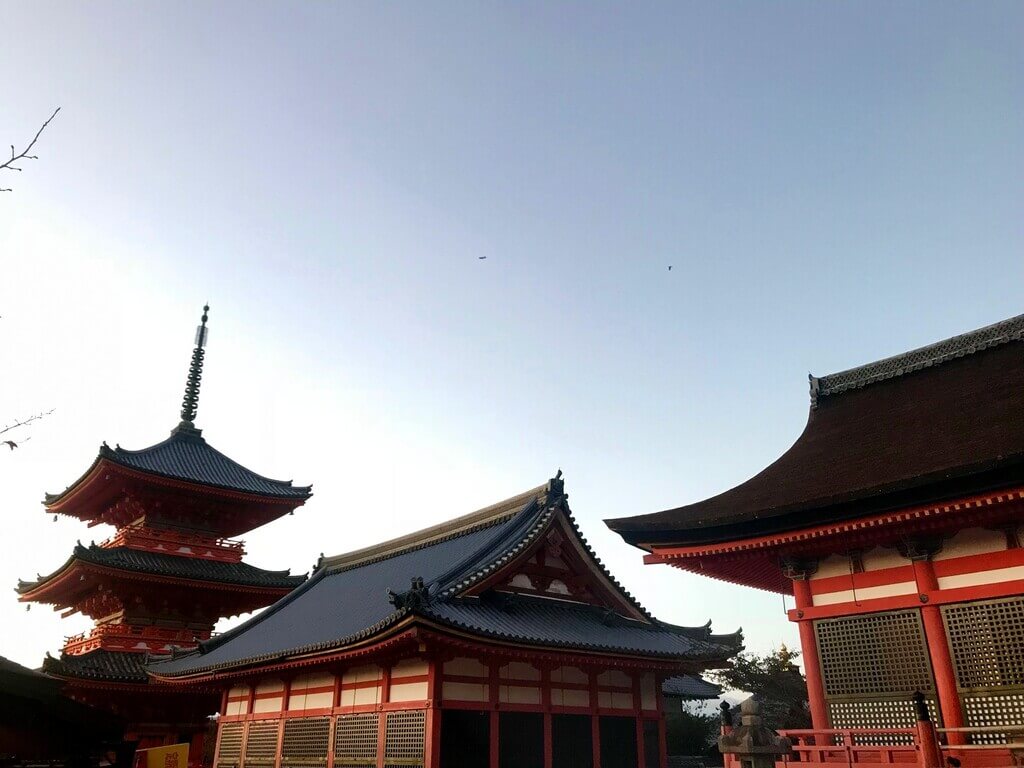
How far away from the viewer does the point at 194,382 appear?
42.5 m

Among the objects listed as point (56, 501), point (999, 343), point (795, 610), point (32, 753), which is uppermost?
point (56, 501)

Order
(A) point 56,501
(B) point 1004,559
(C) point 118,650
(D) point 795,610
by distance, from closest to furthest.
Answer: (B) point 1004,559 < (D) point 795,610 < (C) point 118,650 < (A) point 56,501

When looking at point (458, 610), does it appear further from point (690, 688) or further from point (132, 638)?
point (690, 688)

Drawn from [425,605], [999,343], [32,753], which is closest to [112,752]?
[32,753]

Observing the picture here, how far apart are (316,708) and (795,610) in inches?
520

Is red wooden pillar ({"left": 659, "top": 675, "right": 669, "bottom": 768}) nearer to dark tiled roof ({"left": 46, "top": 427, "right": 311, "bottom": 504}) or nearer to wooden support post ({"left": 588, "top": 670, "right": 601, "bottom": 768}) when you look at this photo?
wooden support post ({"left": 588, "top": 670, "right": 601, "bottom": 768})

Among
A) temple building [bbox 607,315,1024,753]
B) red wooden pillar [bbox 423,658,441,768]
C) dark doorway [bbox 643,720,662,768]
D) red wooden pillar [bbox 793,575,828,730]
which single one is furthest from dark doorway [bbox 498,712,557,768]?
red wooden pillar [bbox 793,575,828,730]

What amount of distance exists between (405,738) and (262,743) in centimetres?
763

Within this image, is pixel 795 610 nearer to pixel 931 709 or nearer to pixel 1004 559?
pixel 931 709

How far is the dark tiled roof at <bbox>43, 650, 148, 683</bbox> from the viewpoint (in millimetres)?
28078

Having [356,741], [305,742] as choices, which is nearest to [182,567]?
[305,742]

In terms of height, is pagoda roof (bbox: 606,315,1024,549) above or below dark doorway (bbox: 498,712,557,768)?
above

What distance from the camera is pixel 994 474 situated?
12.1 m

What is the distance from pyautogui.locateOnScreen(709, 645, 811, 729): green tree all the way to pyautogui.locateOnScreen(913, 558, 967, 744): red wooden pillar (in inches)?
1141
